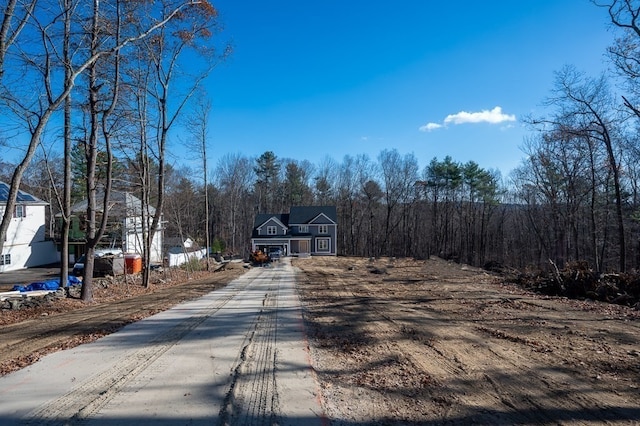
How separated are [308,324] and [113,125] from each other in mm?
10825

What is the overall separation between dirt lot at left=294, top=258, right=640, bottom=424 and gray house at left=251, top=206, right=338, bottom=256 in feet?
126

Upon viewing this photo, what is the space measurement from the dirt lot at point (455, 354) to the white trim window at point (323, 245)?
37.7 metres

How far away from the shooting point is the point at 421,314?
9.89m

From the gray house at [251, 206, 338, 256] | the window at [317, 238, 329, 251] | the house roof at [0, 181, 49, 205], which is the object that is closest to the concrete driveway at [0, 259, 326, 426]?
the house roof at [0, 181, 49, 205]

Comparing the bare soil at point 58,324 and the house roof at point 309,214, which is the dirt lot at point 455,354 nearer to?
the bare soil at point 58,324

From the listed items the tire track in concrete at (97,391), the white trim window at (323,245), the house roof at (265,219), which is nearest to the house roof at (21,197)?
the house roof at (265,219)

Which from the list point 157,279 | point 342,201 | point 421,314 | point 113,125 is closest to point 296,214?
point 342,201

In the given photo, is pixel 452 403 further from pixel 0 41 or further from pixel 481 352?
pixel 0 41

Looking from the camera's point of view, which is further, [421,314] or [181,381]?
[421,314]

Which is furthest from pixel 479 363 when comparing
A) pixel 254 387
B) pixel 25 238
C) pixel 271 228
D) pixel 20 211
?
pixel 271 228

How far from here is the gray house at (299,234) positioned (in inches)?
1934

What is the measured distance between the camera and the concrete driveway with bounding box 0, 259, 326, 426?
3887mm

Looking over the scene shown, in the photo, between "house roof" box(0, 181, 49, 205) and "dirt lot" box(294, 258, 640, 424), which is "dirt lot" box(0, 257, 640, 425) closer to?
"dirt lot" box(294, 258, 640, 424)

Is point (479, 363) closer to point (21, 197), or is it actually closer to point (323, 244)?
point (21, 197)
